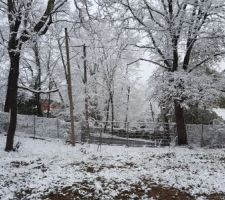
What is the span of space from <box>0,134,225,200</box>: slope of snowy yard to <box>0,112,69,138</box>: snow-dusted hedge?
36.3 feet

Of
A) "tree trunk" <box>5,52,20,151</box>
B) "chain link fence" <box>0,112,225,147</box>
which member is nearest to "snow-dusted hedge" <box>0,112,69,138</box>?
"chain link fence" <box>0,112,225,147</box>

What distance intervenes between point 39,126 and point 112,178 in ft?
54.4

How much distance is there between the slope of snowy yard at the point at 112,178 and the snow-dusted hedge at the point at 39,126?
36.3 ft

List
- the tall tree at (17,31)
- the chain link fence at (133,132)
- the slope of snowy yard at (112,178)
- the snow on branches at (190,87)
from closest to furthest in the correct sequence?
the slope of snowy yard at (112,178), the tall tree at (17,31), the snow on branches at (190,87), the chain link fence at (133,132)

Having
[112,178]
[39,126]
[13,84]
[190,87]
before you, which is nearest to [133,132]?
[39,126]

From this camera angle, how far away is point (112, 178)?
11984 mm

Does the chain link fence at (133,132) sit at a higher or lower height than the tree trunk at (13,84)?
lower

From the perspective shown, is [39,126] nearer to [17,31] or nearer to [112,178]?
[17,31]

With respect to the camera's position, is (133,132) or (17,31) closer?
(17,31)

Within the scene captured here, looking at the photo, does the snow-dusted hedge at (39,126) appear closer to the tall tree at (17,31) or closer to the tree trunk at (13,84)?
the tree trunk at (13,84)

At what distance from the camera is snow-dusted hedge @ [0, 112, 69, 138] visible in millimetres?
26984

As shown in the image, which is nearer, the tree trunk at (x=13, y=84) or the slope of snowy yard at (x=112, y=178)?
the slope of snowy yard at (x=112, y=178)

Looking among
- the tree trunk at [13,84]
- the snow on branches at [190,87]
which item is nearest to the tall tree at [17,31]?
the tree trunk at [13,84]

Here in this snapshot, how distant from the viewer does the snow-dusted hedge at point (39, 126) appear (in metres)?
27.0
